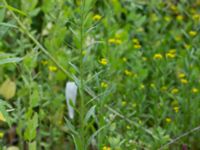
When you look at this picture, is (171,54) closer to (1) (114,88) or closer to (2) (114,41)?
(2) (114,41)

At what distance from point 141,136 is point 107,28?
27.4 inches

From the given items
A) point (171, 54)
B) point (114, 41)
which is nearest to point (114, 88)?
point (114, 41)

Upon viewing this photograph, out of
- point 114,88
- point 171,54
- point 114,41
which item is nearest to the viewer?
point 114,88

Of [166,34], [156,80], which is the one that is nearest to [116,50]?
[156,80]

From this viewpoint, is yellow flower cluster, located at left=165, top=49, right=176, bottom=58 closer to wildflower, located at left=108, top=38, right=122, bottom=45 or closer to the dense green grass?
the dense green grass

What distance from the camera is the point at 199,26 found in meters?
2.96

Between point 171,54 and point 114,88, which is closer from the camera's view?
point 114,88

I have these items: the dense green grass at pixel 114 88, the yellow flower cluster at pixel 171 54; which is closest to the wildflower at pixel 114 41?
the dense green grass at pixel 114 88

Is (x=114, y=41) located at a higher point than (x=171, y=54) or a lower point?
higher

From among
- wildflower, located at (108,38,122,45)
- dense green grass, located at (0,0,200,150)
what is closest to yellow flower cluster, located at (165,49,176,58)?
dense green grass, located at (0,0,200,150)

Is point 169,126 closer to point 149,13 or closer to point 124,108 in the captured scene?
point 124,108

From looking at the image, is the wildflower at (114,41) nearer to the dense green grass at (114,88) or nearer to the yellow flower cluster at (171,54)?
the dense green grass at (114,88)

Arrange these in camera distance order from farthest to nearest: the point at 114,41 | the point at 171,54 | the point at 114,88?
1. the point at 171,54
2. the point at 114,41
3. the point at 114,88

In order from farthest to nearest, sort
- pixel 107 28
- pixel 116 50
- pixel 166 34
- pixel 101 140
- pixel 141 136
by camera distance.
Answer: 1. pixel 166 34
2. pixel 107 28
3. pixel 116 50
4. pixel 141 136
5. pixel 101 140
